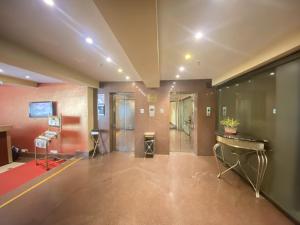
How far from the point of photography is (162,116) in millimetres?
5664

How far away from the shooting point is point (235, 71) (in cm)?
375

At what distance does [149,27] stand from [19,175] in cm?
536

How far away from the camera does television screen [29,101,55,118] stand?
18.2 ft

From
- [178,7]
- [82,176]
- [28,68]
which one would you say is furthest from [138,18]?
[82,176]

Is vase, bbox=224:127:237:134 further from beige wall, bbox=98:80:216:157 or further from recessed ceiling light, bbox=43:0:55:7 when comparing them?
recessed ceiling light, bbox=43:0:55:7

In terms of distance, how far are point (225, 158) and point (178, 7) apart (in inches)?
180

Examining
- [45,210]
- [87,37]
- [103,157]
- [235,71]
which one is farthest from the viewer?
[103,157]

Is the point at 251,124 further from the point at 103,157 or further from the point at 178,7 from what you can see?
the point at 103,157

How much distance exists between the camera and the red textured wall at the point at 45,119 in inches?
216

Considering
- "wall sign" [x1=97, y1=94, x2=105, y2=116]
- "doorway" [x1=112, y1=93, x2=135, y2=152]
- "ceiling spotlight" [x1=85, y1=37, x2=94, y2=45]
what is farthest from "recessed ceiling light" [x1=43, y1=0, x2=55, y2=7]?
"doorway" [x1=112, y1=93, x2=135, y2=152]

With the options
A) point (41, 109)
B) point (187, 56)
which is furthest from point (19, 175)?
point (187, 56)

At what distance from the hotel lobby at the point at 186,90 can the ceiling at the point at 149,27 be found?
1 centimetres

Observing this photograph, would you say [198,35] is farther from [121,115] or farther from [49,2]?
[121,115]

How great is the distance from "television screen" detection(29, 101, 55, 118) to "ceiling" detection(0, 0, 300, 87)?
128 inches
